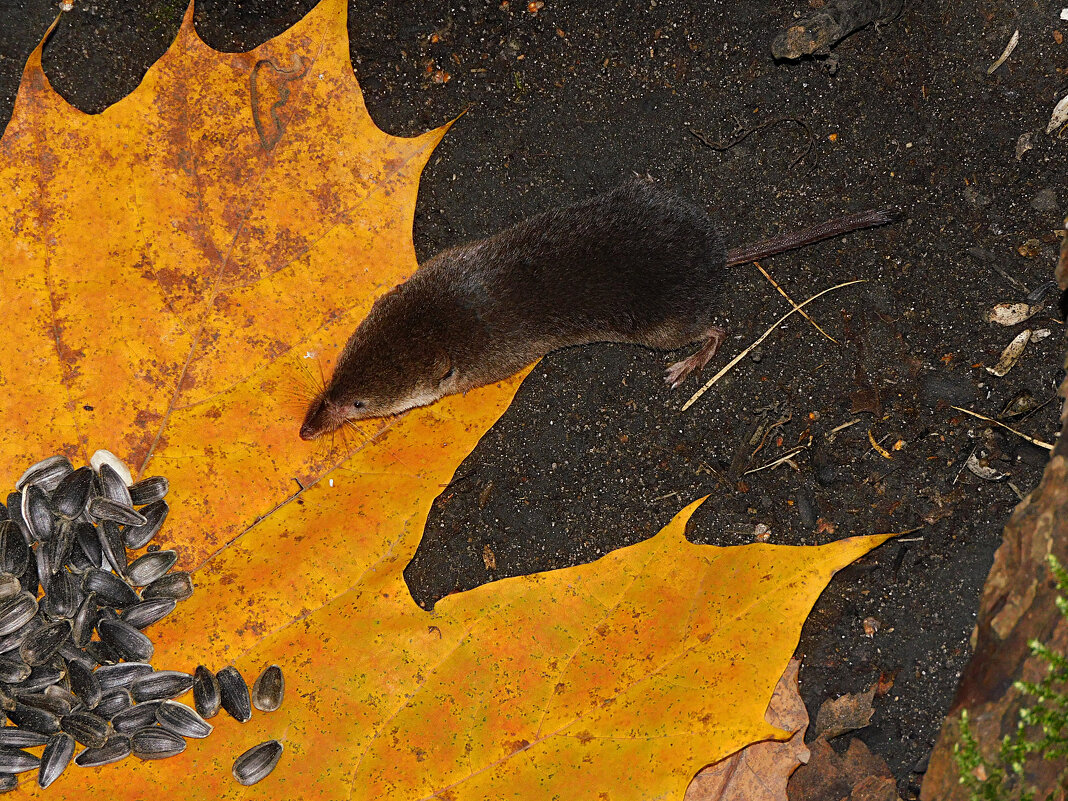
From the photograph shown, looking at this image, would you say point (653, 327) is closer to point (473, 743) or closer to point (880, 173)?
point (880, 173)

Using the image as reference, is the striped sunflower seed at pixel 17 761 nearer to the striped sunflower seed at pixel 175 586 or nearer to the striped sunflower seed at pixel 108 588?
the striped sunflower seed at pixel 108 588

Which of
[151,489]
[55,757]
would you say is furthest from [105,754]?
[151,489]

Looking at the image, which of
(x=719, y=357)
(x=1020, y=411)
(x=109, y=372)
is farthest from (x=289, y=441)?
(x=1020, y=411)

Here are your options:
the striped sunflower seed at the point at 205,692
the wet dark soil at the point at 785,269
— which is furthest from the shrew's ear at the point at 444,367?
the striped sunflower seed at the point at 205,692

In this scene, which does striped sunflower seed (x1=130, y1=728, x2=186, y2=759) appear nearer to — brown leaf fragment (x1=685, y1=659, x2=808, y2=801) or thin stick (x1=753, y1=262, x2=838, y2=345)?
brown leaf fragment (x1=685, y1=659, x2=808, y2=801)

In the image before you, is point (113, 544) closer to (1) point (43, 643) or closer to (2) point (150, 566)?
(2) point (150, 566)

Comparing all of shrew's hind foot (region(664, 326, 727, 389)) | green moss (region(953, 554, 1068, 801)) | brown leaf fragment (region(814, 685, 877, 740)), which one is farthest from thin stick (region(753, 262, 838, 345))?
green moss (region(953, 554, 1068, 801))
